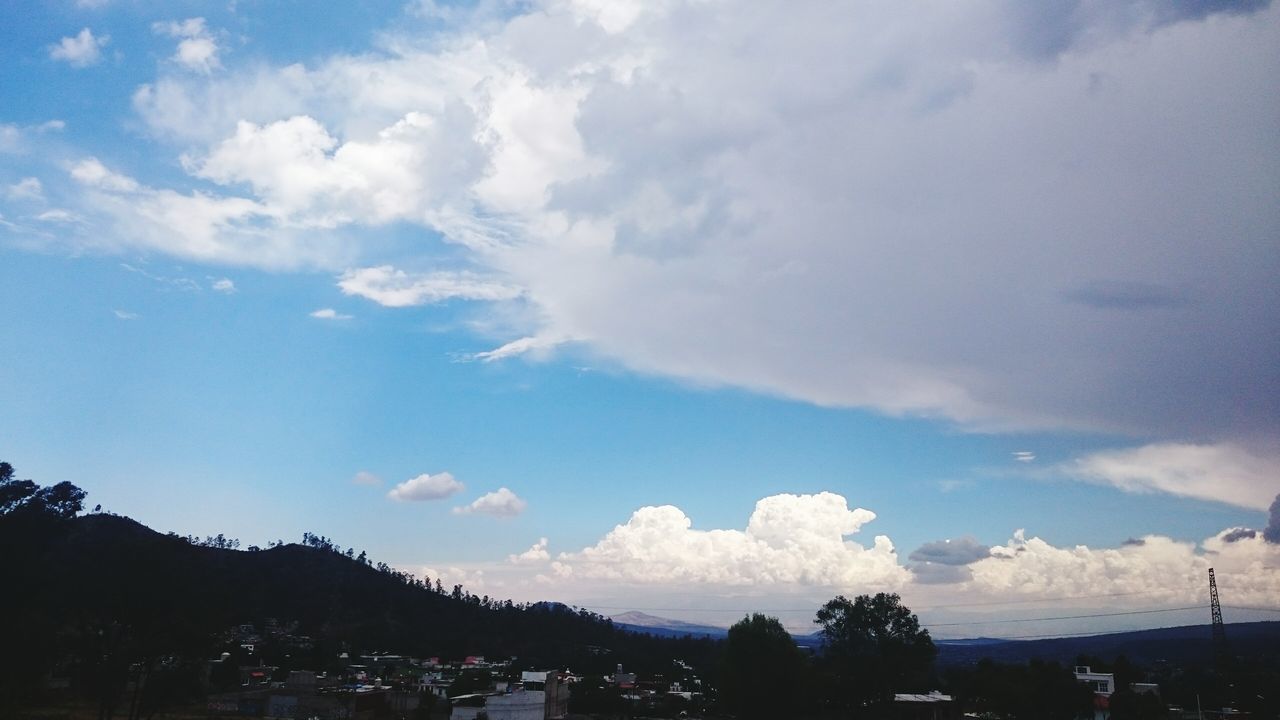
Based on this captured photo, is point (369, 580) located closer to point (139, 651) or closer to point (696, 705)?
point (696, 705)

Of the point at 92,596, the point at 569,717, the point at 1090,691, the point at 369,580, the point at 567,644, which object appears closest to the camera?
the point at 92,596

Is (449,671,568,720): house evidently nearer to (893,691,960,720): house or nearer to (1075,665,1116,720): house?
(893,691,960,720): house

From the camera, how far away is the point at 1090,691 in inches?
2749

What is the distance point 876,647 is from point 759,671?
3304cm

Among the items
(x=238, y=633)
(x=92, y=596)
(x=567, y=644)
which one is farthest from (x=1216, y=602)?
(x=238, y=633)

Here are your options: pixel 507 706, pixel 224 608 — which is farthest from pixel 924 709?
pixel 224 608

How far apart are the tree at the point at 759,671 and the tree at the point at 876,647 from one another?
19.0 metres

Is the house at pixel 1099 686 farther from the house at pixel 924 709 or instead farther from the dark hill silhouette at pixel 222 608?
the dark hill silhouette at pixel 222 608

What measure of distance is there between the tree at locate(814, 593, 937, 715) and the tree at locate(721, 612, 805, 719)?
62.3ft

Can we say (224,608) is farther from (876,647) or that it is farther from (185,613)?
(876,647)

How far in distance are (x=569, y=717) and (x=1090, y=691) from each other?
47.4 m

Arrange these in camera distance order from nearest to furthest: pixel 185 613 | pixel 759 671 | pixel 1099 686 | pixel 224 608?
pixel 185 613
pixel 224 608
pixel 759 671
pixel 1099 686

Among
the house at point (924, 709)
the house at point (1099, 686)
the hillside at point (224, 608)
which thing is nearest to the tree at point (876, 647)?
the house at point (924, 709)

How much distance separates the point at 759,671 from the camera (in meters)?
70.1
